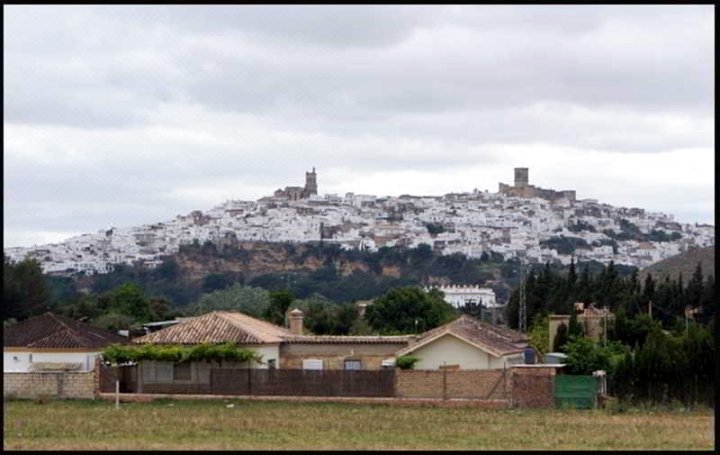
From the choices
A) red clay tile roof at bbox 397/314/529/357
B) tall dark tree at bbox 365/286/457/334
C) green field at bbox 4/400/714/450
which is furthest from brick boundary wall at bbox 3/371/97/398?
tall dark tree at bbox 365/286/457/334

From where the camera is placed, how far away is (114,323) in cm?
7588

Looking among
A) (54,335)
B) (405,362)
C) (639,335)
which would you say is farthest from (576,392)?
(54,335)

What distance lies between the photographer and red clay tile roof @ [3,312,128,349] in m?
49.0

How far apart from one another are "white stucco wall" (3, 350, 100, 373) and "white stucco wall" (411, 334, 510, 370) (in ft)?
34.7

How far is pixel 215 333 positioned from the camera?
48688 millimetres

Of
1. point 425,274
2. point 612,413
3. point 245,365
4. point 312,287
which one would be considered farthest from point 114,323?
point 425,274

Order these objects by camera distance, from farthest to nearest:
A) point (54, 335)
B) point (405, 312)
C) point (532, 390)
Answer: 1. point (405, 312)
2. point (54, 335)
3. point (532, 390)

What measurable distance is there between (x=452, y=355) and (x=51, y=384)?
12688 millimetres

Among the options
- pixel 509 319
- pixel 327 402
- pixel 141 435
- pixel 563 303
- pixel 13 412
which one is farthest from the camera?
pixel 509 319

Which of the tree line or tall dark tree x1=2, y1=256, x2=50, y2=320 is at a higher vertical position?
tall dark tree x1=2, y1=256, x2=50, y2=320

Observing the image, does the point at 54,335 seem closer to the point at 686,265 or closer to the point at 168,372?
the point at 168,372

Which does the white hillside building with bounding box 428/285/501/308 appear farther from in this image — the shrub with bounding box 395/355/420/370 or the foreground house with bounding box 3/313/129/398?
the shrub with bounding box 395/355/420/370

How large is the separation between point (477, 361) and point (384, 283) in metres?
128

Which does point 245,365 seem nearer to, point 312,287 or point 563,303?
point 563,303
